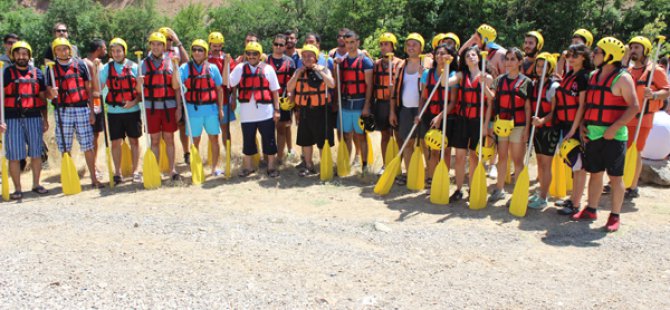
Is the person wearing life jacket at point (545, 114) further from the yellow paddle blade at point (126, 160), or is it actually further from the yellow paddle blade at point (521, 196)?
the yellow paddle blade at point (126, 160)

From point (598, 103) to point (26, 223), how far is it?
6378 millimetres

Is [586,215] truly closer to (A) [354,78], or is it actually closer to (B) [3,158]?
(A) [354,78]

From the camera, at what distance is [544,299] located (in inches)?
166

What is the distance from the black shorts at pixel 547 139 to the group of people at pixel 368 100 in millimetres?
14

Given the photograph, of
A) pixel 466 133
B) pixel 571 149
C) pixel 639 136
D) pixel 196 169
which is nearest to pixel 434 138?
pixel 466 133

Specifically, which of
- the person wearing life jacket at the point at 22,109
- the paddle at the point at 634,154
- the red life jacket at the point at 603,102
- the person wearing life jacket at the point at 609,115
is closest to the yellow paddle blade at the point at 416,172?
the person wearing life jacket at the point at 609,115

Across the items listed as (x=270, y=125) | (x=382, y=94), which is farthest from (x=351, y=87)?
(x=270, y=125)

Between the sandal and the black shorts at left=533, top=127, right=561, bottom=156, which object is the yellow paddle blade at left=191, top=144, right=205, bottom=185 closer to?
the sandal

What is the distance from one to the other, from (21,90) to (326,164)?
4.16 meters

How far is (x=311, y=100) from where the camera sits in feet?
25.6

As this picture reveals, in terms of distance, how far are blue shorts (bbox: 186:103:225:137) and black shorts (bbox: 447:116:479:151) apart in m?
3.44

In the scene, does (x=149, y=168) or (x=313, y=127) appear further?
(x=313, y=127)

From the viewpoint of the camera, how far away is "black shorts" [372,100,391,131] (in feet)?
25.6

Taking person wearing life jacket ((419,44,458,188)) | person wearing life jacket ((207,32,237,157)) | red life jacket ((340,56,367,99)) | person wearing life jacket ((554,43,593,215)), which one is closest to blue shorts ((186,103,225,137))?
person wearing life jacket ((207,32,237,157))
